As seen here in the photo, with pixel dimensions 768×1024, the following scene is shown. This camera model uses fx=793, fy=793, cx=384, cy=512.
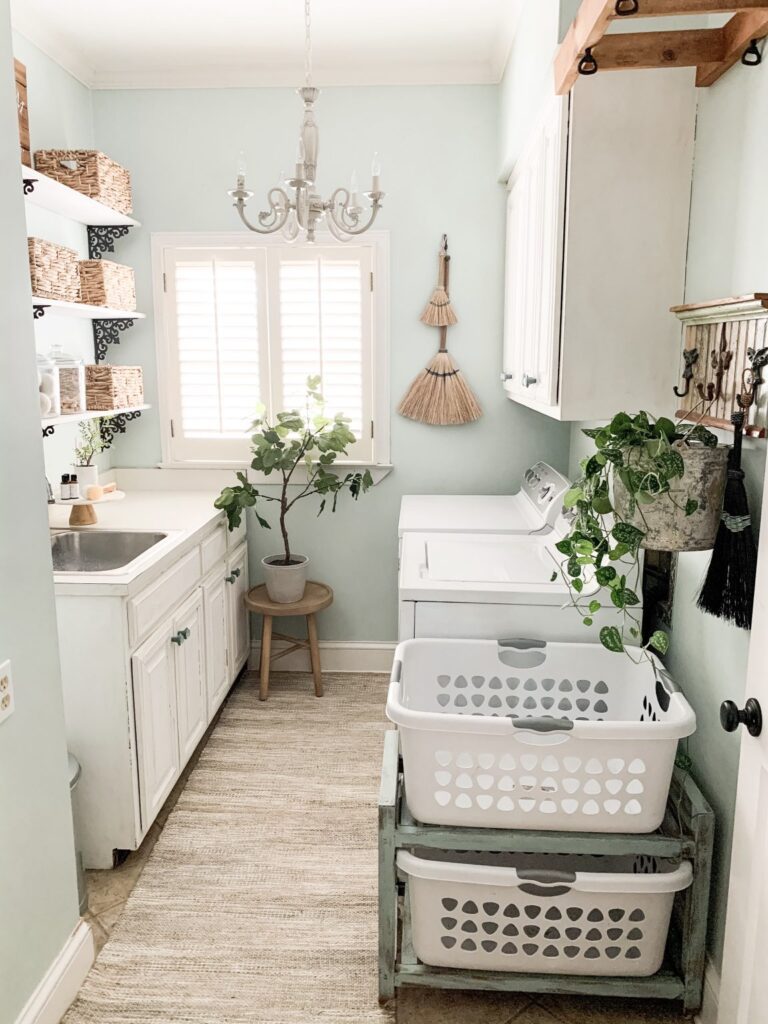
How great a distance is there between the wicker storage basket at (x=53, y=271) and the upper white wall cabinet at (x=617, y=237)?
165cm

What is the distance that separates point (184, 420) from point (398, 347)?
108 cm

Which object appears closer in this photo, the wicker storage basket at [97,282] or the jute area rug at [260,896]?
the jute area rug at [260,896]

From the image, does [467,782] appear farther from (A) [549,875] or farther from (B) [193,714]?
(B) [193,714]

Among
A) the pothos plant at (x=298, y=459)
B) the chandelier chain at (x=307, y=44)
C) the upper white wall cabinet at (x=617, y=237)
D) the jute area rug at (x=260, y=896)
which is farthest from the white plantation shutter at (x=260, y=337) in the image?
the upper white wall cabinet at (x=617, y=237)

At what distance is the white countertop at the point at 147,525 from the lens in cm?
228

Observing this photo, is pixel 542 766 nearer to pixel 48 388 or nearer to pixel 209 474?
pixel 48 388

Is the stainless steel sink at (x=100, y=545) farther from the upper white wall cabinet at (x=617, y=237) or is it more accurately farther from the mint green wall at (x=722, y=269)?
the mint green wall at (x=722, y=269)

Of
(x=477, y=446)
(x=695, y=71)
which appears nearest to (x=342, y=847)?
(x=477, y=446)

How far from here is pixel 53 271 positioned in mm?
2723

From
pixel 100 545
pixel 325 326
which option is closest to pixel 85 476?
pixel 100 545

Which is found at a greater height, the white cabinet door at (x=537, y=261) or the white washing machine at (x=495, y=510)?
the white cabinet door at (x=537, y=261)

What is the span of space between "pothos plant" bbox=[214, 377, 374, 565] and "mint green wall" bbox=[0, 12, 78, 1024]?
155 centimetres

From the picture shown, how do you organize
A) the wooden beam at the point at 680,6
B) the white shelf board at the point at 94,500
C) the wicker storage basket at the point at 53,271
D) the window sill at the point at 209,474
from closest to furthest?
the wooden beam at the point at 680,6 < the wicker storage basket at the point at 53,271 < the white shelf board at the point at 94,500 < the window sill at the point at 209,474

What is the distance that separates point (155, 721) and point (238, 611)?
3.77 ft
